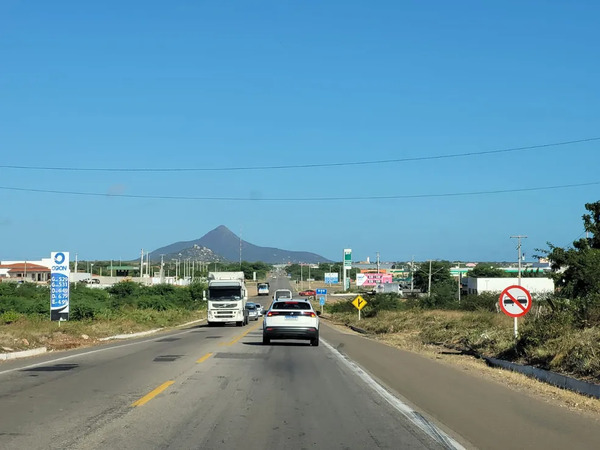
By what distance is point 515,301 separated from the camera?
2173 cm

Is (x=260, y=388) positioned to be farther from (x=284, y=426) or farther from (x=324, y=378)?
(x=284, y=426)

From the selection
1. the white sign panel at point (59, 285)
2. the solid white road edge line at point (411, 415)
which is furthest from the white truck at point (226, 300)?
the solid white road edge line at point (411, 415)

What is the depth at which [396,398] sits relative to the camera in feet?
44.1

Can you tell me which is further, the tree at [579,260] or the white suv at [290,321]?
the tree at [579,260]

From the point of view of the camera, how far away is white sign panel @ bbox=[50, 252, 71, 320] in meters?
33.9

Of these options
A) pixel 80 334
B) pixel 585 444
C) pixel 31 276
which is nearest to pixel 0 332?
pixel 80 334

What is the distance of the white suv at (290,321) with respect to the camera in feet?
89.9

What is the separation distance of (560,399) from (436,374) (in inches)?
192

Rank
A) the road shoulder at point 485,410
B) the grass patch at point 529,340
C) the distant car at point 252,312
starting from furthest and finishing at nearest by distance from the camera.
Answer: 1. the distant car at point 252,312
2. the grass patch at point 529,340
3. the road shoulder at point 485,410

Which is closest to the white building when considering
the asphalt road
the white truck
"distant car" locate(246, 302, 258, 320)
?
"distant car" locate(246, 302, 258, 320)

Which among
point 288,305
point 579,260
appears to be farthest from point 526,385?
point 579,260

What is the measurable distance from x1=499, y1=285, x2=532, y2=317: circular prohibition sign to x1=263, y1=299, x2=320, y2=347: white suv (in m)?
8.56

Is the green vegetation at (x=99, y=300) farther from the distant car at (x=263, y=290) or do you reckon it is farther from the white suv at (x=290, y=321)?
the distant car at (x=263, y=290)

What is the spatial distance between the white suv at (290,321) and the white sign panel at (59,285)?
39.5ft
